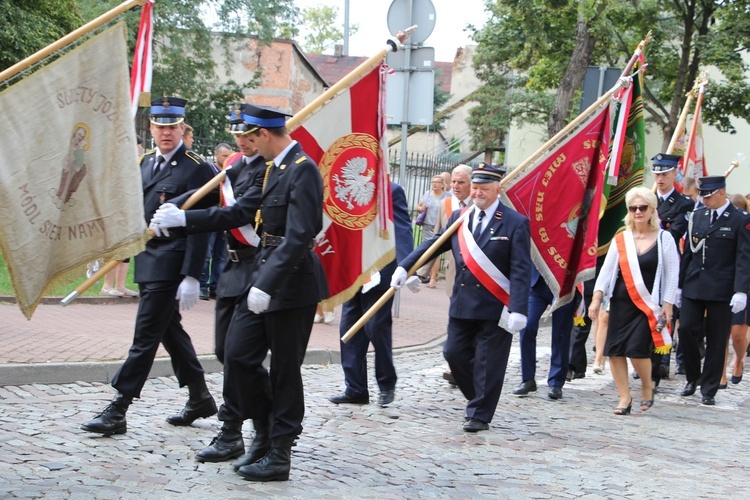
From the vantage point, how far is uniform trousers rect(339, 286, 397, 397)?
7.97 metres

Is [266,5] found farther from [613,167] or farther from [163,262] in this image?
[163,262]

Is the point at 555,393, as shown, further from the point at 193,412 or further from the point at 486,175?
the point at 193,412

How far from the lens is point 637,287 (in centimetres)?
840

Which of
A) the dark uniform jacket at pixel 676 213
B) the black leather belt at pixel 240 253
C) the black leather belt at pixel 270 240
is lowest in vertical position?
the black leather belt at pixel 240 253

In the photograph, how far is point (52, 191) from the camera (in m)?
5.08

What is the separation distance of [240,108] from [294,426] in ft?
5.80

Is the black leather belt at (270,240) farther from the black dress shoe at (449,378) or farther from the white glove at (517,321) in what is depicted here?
the black dress shoe at (449,378)

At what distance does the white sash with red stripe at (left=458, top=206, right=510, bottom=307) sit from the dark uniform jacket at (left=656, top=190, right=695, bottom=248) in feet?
12.0

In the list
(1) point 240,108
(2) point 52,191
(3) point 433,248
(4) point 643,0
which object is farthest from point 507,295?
(4) point 643,0

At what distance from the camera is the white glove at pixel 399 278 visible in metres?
7.45

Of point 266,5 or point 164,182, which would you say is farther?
point 266,5

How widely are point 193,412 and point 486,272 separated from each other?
7.54 feet

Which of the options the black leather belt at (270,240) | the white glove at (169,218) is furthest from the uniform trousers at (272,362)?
the white glove at (169,218)

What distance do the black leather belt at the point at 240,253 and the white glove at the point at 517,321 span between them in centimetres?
219
